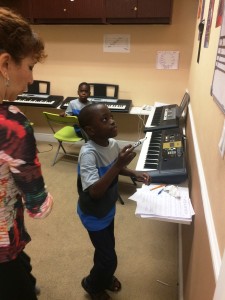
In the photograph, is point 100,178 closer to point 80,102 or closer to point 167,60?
point 80,102

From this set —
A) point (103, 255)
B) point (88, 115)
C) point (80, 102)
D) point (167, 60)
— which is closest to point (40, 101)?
point (80, 102)

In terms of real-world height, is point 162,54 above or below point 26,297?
above

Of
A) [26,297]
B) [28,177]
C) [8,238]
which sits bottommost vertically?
[26,297]

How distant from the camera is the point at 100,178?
118 centimetres

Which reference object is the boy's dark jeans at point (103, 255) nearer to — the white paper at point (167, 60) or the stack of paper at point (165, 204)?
the stack of paper at point (165, 204)

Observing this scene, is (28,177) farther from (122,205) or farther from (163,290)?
(122,205)

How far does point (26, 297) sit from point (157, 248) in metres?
1.20

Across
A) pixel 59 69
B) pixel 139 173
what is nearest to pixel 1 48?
pixel 139 173

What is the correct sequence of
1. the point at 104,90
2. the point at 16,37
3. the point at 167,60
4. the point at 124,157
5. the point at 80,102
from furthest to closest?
the point at 104,90, the point at 167,60, the point at 80,102, the point at 124,157, the point at 16,37

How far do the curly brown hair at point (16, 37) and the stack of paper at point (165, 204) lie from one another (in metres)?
0.84

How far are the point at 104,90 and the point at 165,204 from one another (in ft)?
8.63

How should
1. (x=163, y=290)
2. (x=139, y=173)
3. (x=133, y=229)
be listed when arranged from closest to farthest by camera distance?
(x=139, y=173)
(x=163, y=290)
(x=133, y=229)

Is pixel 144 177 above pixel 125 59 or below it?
below

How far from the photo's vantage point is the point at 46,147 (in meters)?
4.00
